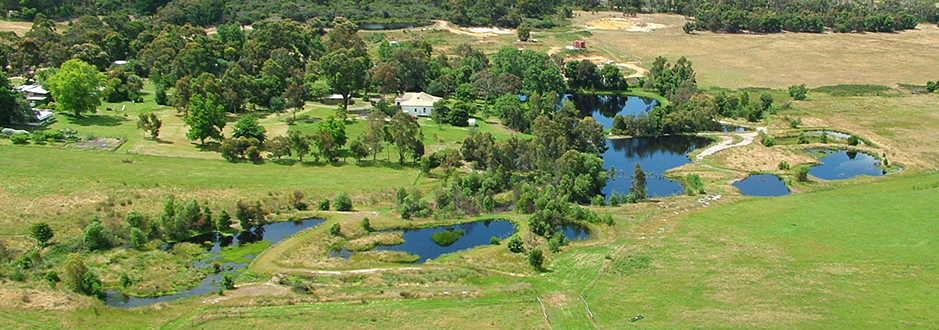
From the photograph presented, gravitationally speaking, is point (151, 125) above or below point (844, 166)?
above

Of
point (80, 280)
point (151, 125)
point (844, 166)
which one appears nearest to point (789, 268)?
point (844, 166)

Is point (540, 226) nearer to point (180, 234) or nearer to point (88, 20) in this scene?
point (180, 234)

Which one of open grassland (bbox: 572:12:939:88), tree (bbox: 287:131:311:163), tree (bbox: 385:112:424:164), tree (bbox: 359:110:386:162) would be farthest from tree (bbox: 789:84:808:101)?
tree (bbox: 287:131:311:163)

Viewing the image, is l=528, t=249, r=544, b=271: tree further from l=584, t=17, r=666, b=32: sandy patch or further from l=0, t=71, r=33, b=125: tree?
l=584, t=17, r=666, b=32: sandy patch

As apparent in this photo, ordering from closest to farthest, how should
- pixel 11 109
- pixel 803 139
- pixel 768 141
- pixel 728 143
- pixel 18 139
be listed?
pixel 18 139 < pixel 11 109 < pixel 768 141 < pixel 728 143 < pixel 803 139

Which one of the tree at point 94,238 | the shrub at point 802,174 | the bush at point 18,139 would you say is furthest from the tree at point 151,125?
the shrub at point 802,174

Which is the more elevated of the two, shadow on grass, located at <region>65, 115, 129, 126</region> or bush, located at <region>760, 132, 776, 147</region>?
shadow on grass, located at <region>65, 115, 129, 126</region>

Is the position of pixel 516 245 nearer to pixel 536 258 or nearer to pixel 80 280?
pixel 536 258
